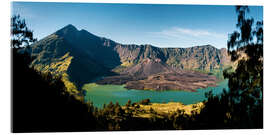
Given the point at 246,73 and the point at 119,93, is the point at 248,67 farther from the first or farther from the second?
the point at 119,93

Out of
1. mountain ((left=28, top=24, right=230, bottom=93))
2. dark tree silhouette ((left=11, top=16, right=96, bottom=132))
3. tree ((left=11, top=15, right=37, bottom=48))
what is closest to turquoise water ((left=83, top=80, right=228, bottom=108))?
mountain ((left=28, top=24, right=230, bottom=93))

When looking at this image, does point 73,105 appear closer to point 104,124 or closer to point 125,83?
point 104,124

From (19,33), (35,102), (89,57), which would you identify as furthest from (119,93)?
(19,33)

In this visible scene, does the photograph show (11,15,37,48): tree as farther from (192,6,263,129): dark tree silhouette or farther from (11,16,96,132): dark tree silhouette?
(192,6,263,129): dark tree silhouette

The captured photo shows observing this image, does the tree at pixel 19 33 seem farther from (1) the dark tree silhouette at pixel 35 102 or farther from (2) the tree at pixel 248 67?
(2) the tree at pixel 248 67

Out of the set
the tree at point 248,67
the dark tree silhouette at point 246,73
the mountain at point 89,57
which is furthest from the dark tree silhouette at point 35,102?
the tree at point 248,67
